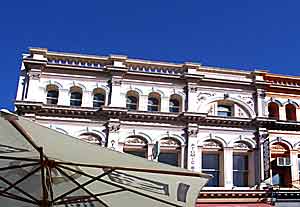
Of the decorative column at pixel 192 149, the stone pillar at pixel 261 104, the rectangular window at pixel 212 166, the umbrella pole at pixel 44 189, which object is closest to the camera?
the umbrella pole at pixel 44 189

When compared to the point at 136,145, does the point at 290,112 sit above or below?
above

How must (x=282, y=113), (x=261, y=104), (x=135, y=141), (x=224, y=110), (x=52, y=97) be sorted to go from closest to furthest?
(x=135, y=141) → (x=52, y=97) → (x=261, y=104) → (x=224, y=110) → (x=282, y=113)

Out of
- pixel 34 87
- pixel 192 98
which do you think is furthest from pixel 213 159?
pixel 34 87

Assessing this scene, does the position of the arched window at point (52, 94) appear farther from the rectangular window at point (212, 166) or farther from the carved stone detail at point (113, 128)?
the rectangular window at point (212, 166)

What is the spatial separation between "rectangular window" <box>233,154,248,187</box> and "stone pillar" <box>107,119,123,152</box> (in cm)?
619

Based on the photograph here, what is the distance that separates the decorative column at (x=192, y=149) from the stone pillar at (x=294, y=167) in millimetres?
5256

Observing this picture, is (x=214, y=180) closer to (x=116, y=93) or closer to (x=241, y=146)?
(x=241, y=146)

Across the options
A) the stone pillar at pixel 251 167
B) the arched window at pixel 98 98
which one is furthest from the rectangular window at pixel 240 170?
the arched window at pixel 98 98

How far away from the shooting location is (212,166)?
1975cm

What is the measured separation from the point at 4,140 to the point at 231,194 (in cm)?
1567

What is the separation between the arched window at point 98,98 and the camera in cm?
1973

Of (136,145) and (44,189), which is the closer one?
(44,189)

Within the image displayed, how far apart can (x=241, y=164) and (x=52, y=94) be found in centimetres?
1042

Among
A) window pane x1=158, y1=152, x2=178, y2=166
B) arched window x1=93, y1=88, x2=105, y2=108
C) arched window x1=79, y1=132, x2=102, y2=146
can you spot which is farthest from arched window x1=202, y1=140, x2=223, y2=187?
arched window x1=93, y1=88, x2=105, y2=108
